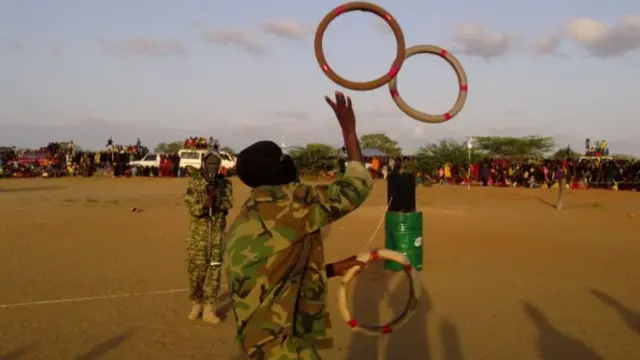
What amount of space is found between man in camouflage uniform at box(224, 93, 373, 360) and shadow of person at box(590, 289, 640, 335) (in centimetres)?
592

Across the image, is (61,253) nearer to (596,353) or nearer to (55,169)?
(596,353)

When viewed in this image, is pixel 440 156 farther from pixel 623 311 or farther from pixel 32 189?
pixel 623 311

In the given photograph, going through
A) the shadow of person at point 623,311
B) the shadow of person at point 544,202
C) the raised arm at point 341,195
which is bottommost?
the shadow of person at point 544,202

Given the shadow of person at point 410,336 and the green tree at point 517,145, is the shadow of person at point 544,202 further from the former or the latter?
the green tree at point 517,145

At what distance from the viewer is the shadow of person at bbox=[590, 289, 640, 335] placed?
845 cm

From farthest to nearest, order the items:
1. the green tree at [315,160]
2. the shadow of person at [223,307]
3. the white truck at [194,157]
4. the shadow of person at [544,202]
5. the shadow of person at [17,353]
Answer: the green tree at [315,160] → the white truck at [194,157] → the shadow of person at [544,202] → the shadow of person at [223,307] → the shadow of person at [17,353]

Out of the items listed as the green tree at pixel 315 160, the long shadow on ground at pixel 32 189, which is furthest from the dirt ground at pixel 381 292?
the green tree at pixel 315 160

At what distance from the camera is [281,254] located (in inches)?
135

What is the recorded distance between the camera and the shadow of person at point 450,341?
7.25 meters

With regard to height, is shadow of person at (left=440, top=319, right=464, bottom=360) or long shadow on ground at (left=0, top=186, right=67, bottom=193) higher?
→ shadow of person at (left=440, top=319, right=464, bottom=360)

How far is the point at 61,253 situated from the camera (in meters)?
14.0

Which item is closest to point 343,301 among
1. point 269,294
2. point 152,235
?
point 269,294

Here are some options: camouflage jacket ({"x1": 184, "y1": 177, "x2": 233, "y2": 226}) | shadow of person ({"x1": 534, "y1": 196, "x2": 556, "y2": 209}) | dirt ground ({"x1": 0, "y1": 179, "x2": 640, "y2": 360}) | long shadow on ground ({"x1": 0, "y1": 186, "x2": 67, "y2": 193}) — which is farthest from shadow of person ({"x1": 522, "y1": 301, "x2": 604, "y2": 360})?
long shadow on ground ({"x1": 0, "y1": 186, "x2": 67, "y2": 193})

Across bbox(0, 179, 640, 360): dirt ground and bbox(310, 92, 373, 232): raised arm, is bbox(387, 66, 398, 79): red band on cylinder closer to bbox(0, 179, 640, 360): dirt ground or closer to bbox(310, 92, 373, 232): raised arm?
bbox(0, 179, 640, 360): dirt ground
